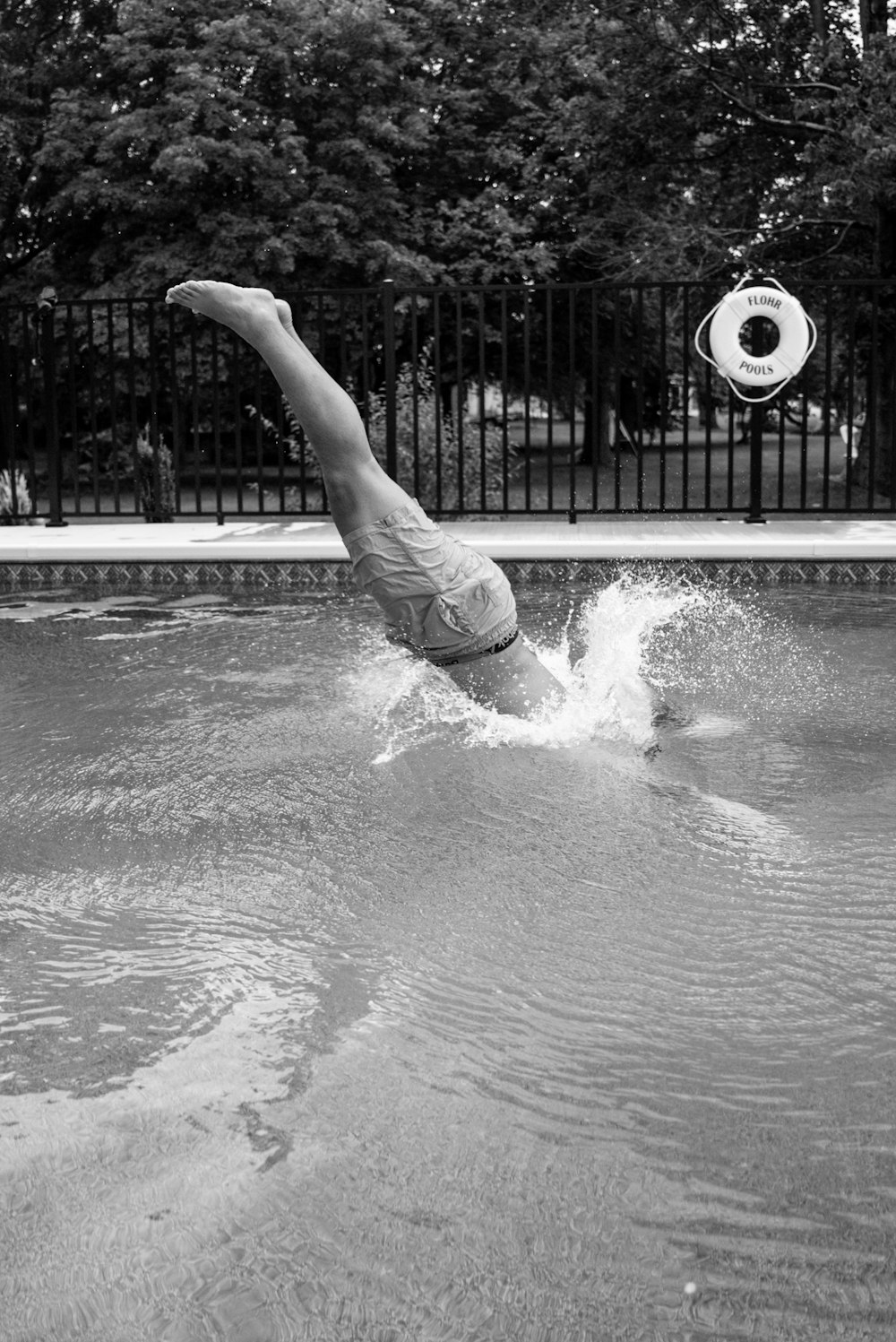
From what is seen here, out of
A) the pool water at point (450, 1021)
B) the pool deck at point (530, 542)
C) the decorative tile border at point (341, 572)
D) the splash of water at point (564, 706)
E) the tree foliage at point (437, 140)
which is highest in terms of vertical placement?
the tree foliage at point (437, 140)

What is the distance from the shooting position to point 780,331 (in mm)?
9703

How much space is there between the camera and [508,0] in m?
17.1

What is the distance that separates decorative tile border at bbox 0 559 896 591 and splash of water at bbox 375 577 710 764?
2178 mm

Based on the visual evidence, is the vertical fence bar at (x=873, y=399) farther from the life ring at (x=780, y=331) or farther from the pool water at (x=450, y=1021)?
the pool water at (x=450, y=1021)

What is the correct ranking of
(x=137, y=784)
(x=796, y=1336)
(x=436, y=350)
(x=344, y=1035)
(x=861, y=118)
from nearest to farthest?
(x=796, y=1336) → (x=344, y=1035) → (x=137, y=784) → (x=436, y=350) → (x=861, y=118)

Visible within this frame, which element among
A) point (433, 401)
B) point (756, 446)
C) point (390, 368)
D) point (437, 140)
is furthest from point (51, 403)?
point (437, 140)

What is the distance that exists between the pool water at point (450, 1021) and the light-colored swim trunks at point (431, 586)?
13.4 inches

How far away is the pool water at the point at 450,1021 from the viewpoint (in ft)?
6.30

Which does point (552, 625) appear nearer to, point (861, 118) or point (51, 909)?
point (51, 909)

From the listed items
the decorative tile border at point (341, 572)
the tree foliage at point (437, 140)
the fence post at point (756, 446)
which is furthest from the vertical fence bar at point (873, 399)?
the tree foliage at point (437, 140)

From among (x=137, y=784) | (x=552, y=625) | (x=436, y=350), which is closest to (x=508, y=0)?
(x=436, y=350)

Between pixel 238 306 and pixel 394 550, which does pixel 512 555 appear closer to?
pixel 394 550

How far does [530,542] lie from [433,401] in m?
4.08

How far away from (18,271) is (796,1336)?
18.1 meters
